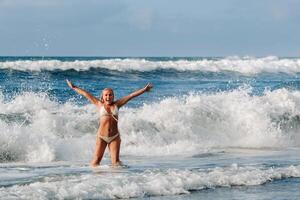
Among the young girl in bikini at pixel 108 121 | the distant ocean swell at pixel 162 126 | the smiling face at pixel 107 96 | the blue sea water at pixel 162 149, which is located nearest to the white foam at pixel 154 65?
the blue sea water at pixel 162 149

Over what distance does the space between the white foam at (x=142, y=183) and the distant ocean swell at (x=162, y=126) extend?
3.13m

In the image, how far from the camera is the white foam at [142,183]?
8289 mm

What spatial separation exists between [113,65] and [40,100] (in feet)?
69.9

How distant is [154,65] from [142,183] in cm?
3380

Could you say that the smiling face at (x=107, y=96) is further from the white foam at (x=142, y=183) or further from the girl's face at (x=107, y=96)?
the white foam at (x=142, y=183)

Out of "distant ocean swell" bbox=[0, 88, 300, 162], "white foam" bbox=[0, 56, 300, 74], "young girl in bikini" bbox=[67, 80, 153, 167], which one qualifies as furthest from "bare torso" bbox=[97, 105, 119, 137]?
"white foam" bbox=[0, 56, 300, 74]

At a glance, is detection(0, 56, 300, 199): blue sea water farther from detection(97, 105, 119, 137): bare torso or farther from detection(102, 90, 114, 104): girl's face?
detection(102, 90, 114, 104): girl's face

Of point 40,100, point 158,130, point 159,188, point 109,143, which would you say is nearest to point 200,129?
point 158,130

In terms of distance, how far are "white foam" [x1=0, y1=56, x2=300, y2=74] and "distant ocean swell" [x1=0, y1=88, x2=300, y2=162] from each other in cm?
1832

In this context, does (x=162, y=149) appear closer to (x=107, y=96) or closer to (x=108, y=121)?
(x=108, y=121)

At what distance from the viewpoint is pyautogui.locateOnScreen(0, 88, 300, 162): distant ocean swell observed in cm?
1295

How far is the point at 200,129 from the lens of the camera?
A: 54.6 feet

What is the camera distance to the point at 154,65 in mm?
42594

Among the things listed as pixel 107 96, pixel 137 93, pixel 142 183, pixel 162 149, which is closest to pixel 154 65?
pixel 162 149
